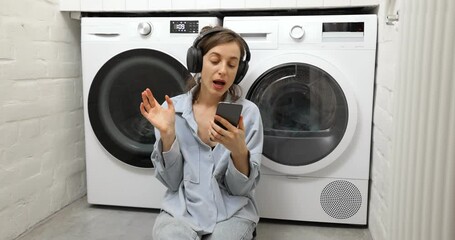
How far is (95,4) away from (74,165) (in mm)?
761

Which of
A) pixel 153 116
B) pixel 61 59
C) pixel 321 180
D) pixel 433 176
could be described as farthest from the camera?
pixel 61 59

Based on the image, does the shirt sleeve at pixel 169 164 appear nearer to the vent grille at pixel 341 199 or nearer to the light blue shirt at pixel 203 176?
the light blue shirt at pixel 203 176

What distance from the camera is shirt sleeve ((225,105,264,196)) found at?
1352 millimetres

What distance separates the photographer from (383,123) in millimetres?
1524

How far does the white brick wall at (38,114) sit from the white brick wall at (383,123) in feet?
4.42

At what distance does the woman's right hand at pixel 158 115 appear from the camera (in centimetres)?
131

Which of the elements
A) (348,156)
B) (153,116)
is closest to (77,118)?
(153,116)

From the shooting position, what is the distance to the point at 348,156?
5.66 ft

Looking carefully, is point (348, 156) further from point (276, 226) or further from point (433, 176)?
point (433, 176)

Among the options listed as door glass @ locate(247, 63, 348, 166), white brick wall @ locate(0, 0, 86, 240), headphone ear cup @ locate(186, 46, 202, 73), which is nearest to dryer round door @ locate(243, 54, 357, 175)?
door glass @ locate(247, 63, 348, 166)

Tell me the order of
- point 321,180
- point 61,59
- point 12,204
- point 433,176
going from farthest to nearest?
point 61,59 < point 321,180 < point 12,204 < point 433,176

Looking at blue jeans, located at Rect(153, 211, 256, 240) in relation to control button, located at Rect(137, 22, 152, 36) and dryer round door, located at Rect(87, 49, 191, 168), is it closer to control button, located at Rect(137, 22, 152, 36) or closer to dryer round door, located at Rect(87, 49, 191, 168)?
dryer round door, located at Rect(87, 49, 191, 168)

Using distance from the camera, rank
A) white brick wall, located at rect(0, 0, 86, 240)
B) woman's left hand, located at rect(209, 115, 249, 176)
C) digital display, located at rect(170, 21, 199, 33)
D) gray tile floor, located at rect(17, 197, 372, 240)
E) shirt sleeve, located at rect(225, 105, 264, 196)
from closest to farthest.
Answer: woman's left hand, located at rect(209, 115, 249, 176), shirt sleeve, located at rect(225, 105, 264, 196), white brick wall, located at rect(0, 0, 86, 240), gray tile floor, located at rect(17, 197, 372, 240), digital display, located at rect(170, 21, 199, 33)

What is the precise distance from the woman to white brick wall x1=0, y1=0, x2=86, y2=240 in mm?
607
